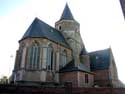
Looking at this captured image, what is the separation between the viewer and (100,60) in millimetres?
29031

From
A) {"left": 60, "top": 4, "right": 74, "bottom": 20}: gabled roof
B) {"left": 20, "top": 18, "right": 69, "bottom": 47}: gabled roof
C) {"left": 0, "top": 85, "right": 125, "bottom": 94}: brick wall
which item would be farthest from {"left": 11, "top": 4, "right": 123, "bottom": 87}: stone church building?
{"left": 0, "top": 85, "right": 125, "bottom": 94}: brick wall

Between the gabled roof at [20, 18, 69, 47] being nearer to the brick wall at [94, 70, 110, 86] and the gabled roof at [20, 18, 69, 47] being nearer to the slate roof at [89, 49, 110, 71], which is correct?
the slate roof at [89, 49, 110, 71]

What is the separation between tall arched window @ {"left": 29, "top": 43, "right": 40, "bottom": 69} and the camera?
22.3 meters

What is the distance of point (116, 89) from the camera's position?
15031mm

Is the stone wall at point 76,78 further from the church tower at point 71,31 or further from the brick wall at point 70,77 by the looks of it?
the church tower at point 71,31

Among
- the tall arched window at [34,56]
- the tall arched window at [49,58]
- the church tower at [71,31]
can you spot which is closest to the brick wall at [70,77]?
the tall arched window at [49,58]

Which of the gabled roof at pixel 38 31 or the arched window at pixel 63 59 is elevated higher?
the gabled roof at pixel 38 31

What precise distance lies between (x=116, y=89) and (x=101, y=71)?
12.3 meters

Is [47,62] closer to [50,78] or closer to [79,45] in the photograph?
[50,78]

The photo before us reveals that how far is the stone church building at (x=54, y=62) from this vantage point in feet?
71.8

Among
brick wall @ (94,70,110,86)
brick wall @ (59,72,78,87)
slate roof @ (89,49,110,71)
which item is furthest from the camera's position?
slate roof @ (89,49,110,71)

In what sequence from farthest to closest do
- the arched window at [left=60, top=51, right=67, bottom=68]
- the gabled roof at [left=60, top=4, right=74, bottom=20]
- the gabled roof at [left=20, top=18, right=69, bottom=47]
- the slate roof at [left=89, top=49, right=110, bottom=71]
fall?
1. the gabled roof at [left=60, top=4, right=74, bottom=20]
2. the slate roof at [left=89, top=49, right=110, bottom=71]
3. the arched window at [left=60, top=51, right=67, bottom=68]
4. the gabled roof at [left=20, top=18, right=69, bottom=47]

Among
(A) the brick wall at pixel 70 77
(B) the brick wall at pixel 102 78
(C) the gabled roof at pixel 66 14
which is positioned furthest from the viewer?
(C) the gabled roof at pixel 66 14

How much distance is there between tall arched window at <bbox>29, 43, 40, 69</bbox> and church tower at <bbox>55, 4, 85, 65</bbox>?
25.7 ft
